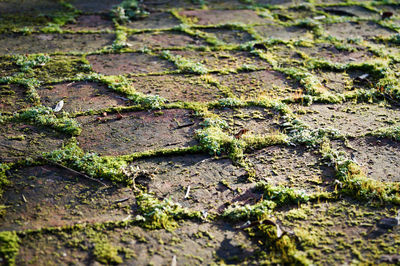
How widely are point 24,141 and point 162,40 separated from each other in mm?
2467

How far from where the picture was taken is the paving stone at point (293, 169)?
2.81 meters

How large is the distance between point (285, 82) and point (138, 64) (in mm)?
1502

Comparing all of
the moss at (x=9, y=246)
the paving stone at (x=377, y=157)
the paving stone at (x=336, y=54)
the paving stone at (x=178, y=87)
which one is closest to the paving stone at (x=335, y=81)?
the paving stone at (x=336, y=54)

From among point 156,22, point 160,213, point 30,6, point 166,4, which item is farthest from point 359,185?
point 30,6

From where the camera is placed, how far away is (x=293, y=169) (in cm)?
296

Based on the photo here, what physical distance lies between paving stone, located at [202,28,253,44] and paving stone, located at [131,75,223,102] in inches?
46.8

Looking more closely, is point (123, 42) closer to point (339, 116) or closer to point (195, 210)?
point (339, 116)

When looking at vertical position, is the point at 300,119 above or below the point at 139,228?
above

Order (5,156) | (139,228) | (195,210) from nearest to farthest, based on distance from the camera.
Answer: (139,228)
(195,210)
(5,156)

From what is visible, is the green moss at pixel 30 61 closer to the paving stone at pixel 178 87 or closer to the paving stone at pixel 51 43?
the paving stone at pixel 51 43

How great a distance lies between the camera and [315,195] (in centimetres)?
268

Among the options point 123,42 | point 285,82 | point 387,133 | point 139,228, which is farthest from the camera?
point 123,42

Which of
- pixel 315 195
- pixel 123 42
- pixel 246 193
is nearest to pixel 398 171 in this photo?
pixel 315 195

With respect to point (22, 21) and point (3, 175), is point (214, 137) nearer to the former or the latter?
point (3, 175)
